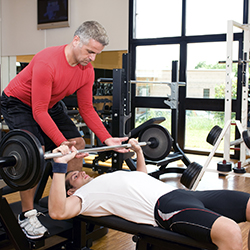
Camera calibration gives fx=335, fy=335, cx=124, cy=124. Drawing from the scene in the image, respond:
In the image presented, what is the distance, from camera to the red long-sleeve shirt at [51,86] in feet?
5.98

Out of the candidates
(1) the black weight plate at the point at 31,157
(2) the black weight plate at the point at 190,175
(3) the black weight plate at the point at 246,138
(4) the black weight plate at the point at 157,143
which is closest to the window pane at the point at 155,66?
(4) the black weight plate at the point at 157,143

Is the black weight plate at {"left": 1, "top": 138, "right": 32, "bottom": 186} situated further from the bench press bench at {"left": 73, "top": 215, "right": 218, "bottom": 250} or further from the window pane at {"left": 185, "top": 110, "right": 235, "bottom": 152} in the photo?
the window pane at {"left": 185, "top": 110, "right": 235, "bottom": 152}

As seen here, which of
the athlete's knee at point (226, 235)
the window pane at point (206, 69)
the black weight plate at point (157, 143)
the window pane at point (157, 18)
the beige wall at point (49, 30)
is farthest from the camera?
the beige wall at point (49, 30)

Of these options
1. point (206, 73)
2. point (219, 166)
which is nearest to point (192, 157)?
point (206, 73)

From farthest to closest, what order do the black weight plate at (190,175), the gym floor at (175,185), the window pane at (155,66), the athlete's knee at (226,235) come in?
1. the window pane at (155,66)
2. the black weight plate at (190,175)
3. the gym floor at (175,185)
4. the athlete's knee at (226,235)

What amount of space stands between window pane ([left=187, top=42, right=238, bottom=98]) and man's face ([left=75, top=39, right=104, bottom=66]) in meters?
3.31

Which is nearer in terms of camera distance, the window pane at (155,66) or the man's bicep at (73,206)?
the man's bicep at (73,206)

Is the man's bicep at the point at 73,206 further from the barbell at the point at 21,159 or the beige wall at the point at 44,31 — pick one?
the beige wall at the point at 44,31

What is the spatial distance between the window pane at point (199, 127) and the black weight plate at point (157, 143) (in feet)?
6.31

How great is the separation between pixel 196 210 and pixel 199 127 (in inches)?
145

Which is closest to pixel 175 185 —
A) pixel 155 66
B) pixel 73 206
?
pixel 73 206

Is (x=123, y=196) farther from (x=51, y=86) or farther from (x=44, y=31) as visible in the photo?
(x=44, y=31)

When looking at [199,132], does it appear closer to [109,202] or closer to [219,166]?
[219,166]

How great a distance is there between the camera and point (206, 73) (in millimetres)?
4926
